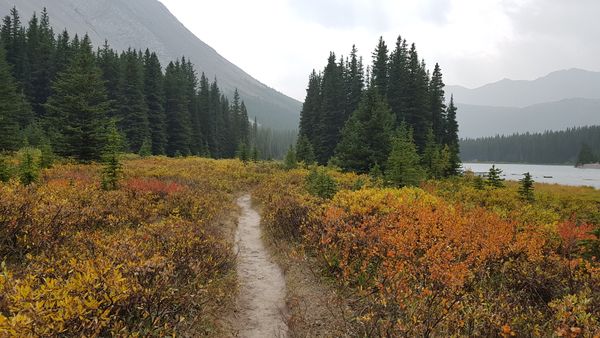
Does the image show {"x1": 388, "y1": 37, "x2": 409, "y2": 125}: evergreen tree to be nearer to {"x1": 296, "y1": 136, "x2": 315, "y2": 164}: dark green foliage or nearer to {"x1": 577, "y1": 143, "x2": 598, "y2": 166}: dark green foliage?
{"x1": 296, "y1": 136, "x2": 315, "y2": 164}: dark green foliage

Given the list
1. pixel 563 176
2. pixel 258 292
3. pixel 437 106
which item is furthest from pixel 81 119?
pixel 563 176

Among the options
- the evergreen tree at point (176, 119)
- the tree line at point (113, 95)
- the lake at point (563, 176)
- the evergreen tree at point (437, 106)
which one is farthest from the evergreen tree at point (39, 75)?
the lake at point (563, 176)

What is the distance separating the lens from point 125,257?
5.47 m

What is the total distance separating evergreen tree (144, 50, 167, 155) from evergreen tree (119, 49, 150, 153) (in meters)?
1.86

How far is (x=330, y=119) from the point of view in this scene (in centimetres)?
4988

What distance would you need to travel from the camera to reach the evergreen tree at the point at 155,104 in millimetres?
49806

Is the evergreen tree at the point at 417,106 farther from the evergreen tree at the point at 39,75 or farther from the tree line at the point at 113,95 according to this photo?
the evergreen tree at the point at 39,75

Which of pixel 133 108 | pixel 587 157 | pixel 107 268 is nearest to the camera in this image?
pixel 107 268

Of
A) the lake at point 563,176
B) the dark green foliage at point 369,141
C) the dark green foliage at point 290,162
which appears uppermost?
the dark green foliage at point 369,141

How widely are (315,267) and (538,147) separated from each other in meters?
184

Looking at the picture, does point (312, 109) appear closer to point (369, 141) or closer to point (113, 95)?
point (113, 95)

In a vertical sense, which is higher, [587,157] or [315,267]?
[587,157]

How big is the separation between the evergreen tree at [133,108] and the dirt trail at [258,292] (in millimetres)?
38858

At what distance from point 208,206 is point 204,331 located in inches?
341
